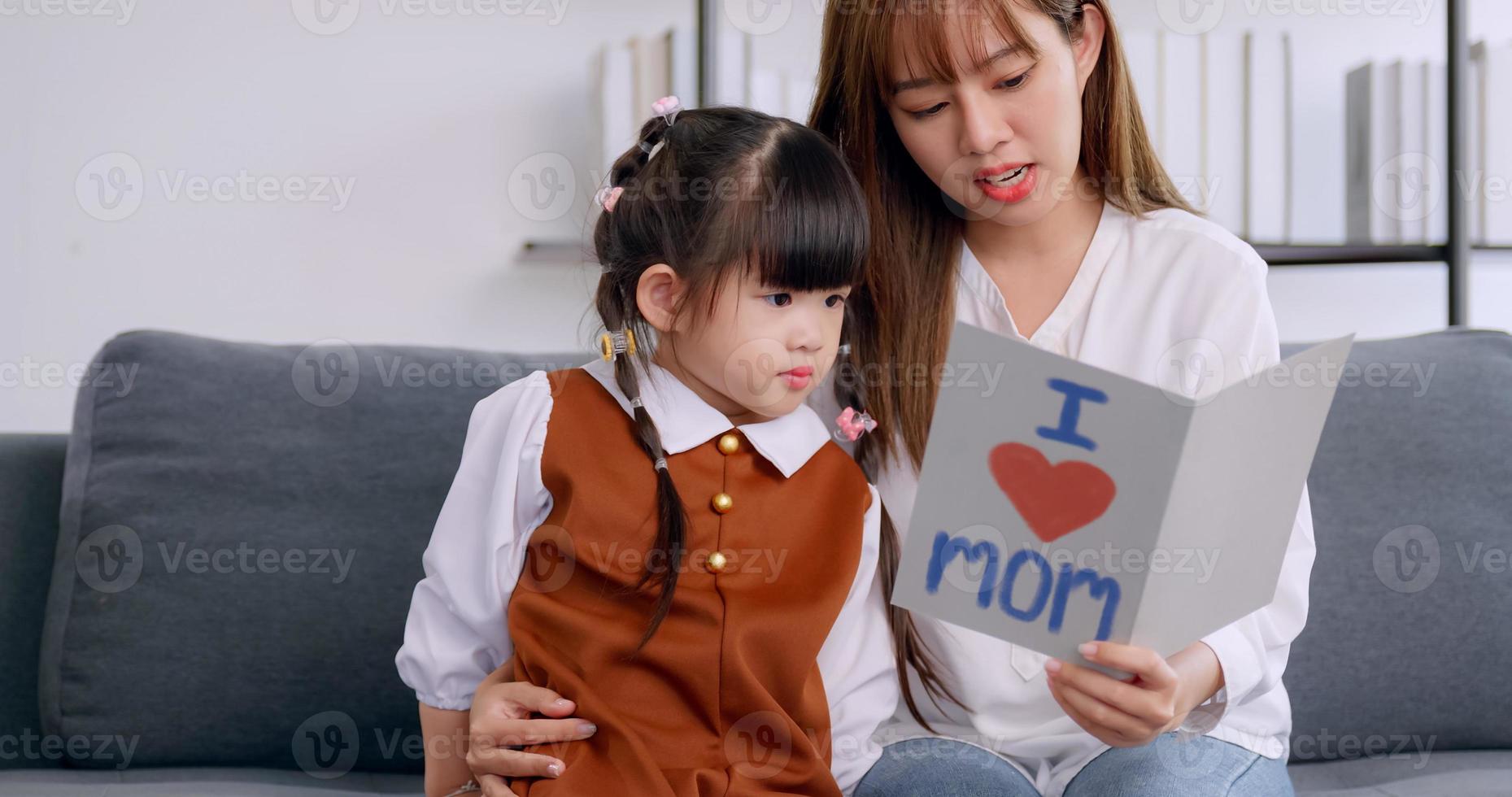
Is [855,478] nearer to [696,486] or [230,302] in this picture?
[696,486]

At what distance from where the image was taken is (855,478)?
42.1 inches

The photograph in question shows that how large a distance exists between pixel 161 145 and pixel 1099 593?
2.00m

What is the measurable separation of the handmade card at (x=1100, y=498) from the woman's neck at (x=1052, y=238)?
1.27 feet

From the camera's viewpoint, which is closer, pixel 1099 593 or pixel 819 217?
pixel 1099 593

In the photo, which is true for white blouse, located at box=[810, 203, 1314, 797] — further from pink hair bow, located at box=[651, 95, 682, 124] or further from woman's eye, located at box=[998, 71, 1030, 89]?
pink hair bow, located at box=[651, 95, 682, 124]

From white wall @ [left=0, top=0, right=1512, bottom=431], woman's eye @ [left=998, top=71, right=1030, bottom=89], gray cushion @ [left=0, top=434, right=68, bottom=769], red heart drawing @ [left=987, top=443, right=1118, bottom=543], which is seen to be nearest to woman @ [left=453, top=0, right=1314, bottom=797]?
woman's eye @ [left=998, top=71, right=1030, bottom=89]

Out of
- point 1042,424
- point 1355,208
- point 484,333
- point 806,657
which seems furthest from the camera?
point 484,333

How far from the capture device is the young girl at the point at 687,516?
0.97 m

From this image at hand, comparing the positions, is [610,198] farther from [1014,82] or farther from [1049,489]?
[1049,489]

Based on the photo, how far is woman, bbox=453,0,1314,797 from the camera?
98 centimetres

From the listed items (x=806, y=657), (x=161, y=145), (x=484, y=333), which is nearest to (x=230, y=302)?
(x=161, y=145)

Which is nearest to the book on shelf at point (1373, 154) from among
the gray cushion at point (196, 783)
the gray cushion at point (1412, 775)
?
the gray cushion at point (1412, 775)

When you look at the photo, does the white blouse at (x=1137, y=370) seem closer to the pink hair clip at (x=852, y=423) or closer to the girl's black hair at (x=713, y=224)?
the pink hair clip at (x=852, y=423)

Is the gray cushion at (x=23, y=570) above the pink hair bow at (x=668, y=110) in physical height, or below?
below
